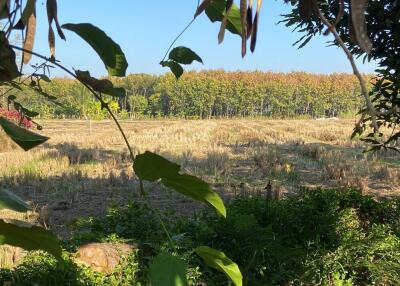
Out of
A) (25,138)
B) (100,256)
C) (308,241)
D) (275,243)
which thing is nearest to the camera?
(25,138)

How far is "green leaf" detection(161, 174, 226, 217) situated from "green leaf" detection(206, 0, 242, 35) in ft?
1.06

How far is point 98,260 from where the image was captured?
388cm

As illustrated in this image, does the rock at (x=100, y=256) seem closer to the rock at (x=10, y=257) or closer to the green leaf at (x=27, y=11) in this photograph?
the rock at (x=10, y=257)

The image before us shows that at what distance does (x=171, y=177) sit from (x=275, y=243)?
154 inches

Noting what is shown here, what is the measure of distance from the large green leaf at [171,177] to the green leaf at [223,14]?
32cm

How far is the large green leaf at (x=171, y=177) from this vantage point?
382 millimetres

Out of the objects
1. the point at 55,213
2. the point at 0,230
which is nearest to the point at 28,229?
the point at 0,230

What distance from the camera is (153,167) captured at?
386mm

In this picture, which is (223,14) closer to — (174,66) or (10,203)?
(174,66)

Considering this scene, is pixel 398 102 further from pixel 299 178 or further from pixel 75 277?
pixel 299 178

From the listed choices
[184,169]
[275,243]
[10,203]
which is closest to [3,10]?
[10,203]

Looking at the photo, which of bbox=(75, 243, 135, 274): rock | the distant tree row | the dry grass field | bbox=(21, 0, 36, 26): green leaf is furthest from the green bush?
the distant tree row

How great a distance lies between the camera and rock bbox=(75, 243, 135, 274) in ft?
12.6

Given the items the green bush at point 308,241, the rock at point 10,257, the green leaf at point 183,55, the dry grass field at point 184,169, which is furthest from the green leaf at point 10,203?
the dry grass field at point 184,169
